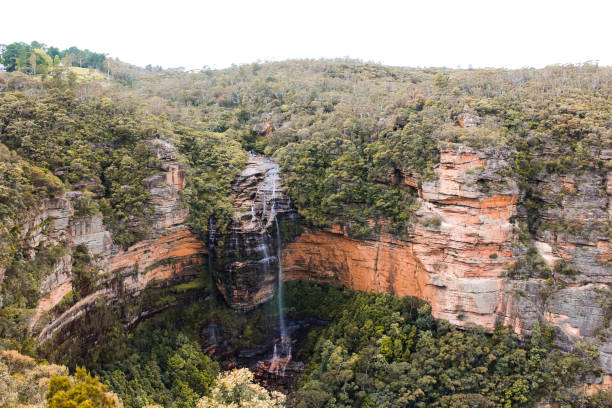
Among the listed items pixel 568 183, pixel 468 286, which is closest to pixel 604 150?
pixel 568 183

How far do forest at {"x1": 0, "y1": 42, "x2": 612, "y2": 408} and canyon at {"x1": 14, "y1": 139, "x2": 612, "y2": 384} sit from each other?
12.9 inches

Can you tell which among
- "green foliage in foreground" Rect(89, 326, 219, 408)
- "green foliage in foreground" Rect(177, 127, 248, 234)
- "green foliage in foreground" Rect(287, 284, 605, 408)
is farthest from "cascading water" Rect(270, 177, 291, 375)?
"green foliage in foreground" Rect(89, 326, 219, 408)

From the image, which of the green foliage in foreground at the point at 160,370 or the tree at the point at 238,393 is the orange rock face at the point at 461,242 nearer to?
the tree at the point at 238,393

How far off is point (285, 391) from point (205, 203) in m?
10.7

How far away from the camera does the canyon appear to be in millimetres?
17656

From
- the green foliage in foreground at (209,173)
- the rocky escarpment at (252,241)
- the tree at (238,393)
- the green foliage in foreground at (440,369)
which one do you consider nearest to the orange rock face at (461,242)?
the green foliage in foreground at (440,369)

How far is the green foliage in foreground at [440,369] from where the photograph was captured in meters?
17.6

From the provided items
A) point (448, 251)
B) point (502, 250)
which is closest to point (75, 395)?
point (448, 251)

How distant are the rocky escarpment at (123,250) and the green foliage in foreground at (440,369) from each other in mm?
8919

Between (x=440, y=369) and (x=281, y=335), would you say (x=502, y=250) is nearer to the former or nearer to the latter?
(x=440, y=369)

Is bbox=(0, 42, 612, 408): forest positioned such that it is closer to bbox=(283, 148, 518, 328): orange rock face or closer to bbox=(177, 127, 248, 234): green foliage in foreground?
bbox=(177, 127, 248, 234): green foliage in foreground

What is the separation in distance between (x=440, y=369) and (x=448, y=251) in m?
5.23

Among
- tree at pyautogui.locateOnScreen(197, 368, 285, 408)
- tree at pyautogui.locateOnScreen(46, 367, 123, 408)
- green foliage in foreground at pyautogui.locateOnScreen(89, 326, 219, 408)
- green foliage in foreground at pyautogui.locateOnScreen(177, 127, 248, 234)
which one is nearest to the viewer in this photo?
tree at pyautogui.locateOnScreen(46, 367, 123, 408)

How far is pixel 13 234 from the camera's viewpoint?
1357 centimetres
